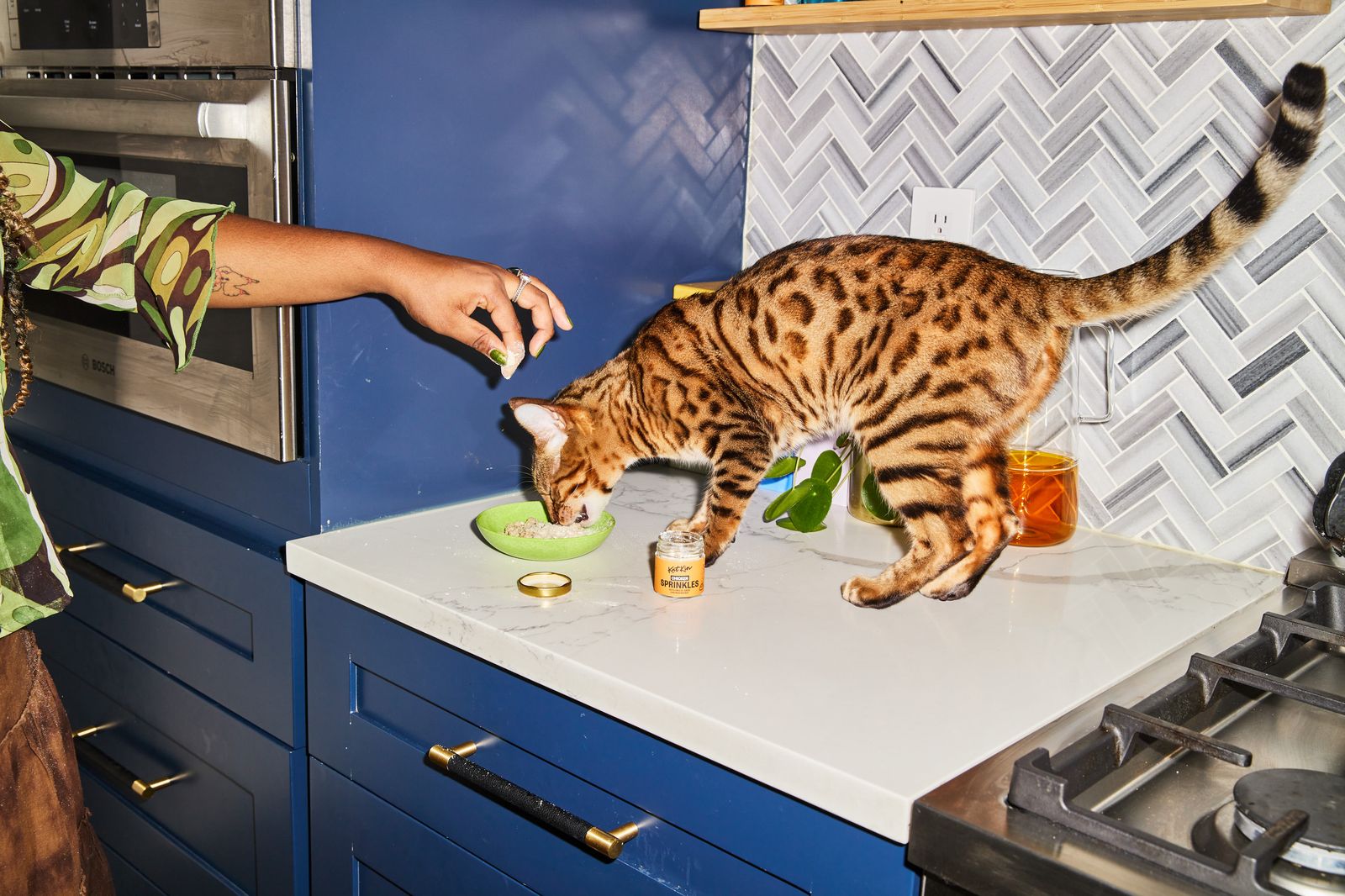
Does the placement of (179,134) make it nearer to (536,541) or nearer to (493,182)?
(493,182)

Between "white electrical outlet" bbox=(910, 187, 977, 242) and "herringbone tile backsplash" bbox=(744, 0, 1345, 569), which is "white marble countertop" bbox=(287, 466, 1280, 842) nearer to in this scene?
"herringbone tile backsplash" bbox=(744, 0, 1345, 569)

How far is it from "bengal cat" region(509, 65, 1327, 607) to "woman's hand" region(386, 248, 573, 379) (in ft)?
0.47

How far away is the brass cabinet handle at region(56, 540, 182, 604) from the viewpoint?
1810 mm

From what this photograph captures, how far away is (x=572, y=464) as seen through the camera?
169 cm

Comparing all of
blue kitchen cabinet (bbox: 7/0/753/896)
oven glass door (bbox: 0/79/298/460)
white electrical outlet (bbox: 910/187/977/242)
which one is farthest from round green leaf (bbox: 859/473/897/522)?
oven glass door (bbox: 0/79/298/460)

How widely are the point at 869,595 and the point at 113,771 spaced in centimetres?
140

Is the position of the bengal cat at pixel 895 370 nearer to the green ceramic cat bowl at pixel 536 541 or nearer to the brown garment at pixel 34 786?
the green ceramic cat bowl at pixel 536 541

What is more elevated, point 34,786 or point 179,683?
point 34,786

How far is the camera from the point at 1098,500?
1.73m

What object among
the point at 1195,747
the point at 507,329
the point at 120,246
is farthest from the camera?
the point at 507,329

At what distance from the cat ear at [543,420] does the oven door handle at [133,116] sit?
518mm

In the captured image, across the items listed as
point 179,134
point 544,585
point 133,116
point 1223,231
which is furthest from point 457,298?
point 1223,231

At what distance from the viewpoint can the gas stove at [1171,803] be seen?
2.81 feet

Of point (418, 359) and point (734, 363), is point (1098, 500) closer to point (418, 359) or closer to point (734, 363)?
point (734, 363)
